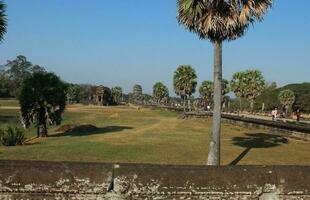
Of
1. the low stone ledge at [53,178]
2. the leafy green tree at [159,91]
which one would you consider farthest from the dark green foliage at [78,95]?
the low stone ledge at [53,178]

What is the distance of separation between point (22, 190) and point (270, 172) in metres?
2.23

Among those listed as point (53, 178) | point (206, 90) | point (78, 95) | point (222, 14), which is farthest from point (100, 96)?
point (53, 178)

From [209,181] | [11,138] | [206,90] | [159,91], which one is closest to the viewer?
[209,181]

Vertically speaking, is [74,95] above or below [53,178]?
above

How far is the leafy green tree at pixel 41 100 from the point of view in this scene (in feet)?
99.9

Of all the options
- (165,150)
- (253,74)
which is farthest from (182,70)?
(165,150)

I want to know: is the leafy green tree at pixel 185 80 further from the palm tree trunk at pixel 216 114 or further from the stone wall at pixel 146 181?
the stone wall at pixel 146 181

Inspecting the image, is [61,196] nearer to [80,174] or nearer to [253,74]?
[80,174]

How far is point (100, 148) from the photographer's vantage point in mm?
21312

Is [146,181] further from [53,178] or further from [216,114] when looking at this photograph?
[216,114]

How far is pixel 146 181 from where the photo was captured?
393cm

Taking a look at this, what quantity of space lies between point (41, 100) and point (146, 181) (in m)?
27.6

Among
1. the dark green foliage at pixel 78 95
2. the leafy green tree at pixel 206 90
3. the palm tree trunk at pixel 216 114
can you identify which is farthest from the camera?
the dark green foliage at pixel 78 95

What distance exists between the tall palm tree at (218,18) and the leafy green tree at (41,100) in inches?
685
